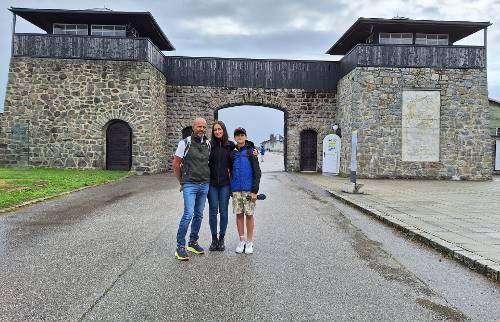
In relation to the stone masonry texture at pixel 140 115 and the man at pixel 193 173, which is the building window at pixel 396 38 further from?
the man at pixel 193 173

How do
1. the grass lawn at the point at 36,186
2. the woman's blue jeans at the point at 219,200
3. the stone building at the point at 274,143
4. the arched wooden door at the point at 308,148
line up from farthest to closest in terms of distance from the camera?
the stone building at the point at 274,143, the arched wooden door at the point at 308,148, the grass lawn at the point at 36,186, the woman's blue jeans at the point at 219,200

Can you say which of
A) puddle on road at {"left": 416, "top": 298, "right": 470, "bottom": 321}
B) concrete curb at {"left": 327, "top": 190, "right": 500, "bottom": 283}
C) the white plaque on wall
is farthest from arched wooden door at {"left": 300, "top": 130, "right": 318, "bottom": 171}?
puddle on road at {"left": 416, "top": 298, "right": 470, "bottom": 321}

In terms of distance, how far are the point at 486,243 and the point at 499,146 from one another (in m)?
24.4

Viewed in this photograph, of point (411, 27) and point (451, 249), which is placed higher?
point (411, 27)

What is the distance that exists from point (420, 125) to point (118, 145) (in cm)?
1427

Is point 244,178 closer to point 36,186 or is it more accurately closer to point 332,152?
point 36,186

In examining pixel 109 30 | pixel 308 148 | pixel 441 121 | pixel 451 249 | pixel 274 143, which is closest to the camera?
pixel 451 249

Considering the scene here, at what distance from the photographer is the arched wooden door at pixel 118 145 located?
836 inches

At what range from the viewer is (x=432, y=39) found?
22.9 meters

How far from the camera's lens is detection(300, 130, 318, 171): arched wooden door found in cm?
2572

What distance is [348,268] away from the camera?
535cm

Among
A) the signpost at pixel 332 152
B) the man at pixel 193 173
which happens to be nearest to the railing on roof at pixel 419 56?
the signpost at pixel 332 152

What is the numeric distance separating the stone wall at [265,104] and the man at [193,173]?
1912 cm

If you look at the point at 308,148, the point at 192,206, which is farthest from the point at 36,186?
the point at 308,148
